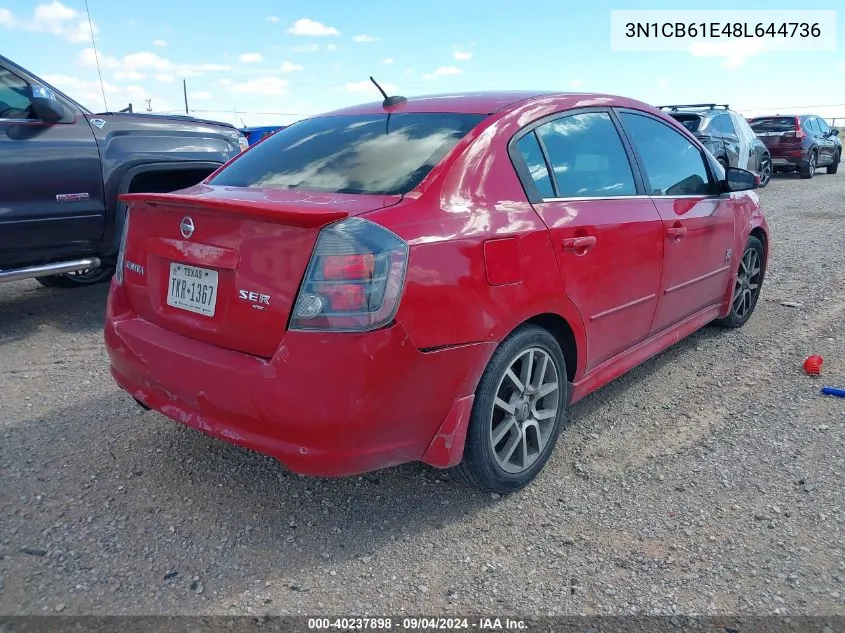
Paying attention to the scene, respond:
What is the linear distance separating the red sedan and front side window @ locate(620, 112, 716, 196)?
7 centimetres

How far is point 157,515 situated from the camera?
2633 millimetres

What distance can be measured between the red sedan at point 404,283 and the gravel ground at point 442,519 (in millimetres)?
301

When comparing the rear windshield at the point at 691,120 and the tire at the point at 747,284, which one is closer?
the tire at the point at 747,284

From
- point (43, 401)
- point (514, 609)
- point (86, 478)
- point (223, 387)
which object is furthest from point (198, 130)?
point (514, 609)

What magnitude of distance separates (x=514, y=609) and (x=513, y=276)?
116 cm

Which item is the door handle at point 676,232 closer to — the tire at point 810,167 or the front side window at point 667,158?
the front side window at point 667,158

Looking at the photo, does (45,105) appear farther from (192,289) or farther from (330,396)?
(330,396)

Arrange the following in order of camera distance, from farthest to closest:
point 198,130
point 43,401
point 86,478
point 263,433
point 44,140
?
point 198,130 < point 44,140 < point 43,401 < point 86,478 < point 263,433

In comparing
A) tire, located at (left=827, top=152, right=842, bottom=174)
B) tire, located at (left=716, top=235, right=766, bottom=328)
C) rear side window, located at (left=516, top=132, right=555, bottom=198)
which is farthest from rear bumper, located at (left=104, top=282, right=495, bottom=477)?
tire, located at (left=827, top=152, right=842, bottom=174)

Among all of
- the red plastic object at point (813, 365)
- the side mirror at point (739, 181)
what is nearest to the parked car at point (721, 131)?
the side mirror at point (739, 181)

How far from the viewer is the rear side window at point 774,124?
1598 cm

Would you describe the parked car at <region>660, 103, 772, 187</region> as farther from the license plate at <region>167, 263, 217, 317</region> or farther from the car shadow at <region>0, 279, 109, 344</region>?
the license plate at <region>167, 263, 217, 317</region>

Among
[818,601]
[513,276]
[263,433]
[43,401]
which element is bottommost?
[818,601]

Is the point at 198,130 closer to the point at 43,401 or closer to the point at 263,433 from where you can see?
the point at 43,401
